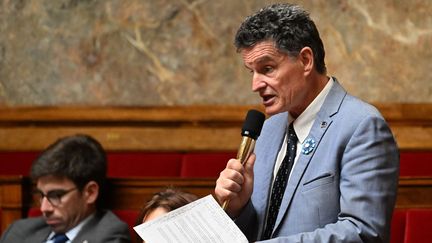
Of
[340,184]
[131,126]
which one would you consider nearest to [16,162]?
[131,126]

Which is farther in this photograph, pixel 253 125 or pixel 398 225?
pixel 398 225

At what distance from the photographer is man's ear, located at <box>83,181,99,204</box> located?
1.77 metres

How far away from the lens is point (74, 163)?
5.81 ft

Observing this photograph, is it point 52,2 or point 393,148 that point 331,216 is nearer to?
point 393,148

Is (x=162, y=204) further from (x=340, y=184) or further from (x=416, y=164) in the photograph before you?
(x=416, y=164)

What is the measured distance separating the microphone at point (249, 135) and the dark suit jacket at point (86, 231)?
0.63 meters

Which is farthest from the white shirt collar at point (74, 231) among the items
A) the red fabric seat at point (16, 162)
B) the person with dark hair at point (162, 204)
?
the red fabric seat at point (16, 162)

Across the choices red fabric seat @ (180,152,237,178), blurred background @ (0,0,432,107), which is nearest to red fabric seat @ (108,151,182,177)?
red fabric seat @ (180,152,237,178)

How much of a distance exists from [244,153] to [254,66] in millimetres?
121

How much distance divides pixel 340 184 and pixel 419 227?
544 millimetres

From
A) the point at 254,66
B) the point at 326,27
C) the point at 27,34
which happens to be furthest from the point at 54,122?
the point at 254,66

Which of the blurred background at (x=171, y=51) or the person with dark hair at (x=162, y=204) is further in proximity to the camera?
the blurred background at (x=171, y=51)

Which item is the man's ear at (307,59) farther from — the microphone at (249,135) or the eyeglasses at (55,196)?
the eyeglasses at (55,196)

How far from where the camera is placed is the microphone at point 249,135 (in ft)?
3.62
